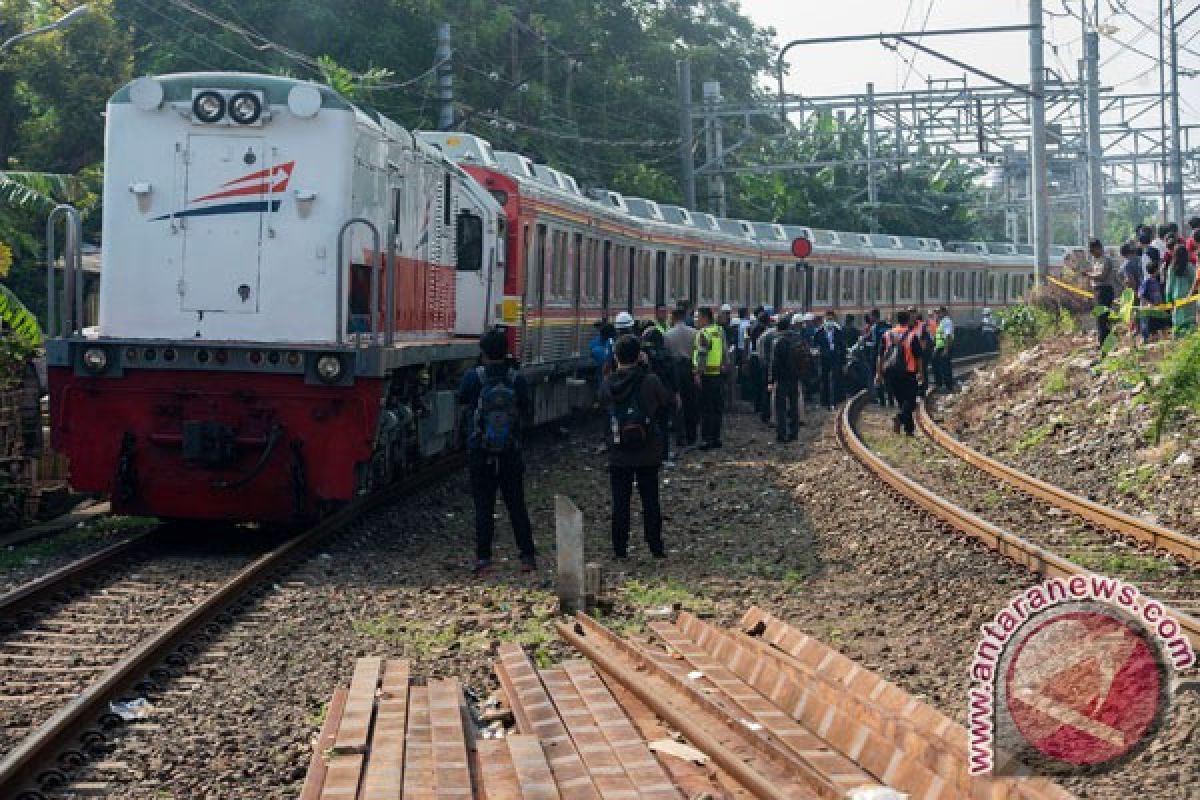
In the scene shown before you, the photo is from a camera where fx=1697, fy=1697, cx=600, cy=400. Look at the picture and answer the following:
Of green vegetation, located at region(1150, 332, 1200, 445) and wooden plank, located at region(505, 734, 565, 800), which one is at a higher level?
green vegetation, located at region(1150, 332, 1200, 445)

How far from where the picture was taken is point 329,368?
12.6 metres

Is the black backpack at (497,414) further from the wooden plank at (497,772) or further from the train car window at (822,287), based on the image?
A: the train car window at (822,287)

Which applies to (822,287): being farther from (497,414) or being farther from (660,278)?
(497,414)

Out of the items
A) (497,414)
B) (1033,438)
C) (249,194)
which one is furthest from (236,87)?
(1033,438)

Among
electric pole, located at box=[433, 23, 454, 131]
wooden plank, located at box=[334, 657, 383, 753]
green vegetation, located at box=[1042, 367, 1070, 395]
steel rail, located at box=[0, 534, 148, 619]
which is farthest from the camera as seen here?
electric pole, located at box=[433, 23, 454, 131]

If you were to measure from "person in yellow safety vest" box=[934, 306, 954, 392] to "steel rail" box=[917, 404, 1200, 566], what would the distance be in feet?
32.7

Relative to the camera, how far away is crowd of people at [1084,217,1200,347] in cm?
2134

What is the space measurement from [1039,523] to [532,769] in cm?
885

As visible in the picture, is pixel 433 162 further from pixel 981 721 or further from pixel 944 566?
pixel 981 721

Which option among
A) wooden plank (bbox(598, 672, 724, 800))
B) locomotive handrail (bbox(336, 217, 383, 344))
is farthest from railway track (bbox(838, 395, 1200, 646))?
locomotive handrail (bbox(336, 217, 383, 344))

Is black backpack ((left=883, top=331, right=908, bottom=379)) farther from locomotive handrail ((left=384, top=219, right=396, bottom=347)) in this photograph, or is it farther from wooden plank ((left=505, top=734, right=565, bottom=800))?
wooden plank ((left=505, top=734, right=565, bottom=800))

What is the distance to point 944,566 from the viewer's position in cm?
1199

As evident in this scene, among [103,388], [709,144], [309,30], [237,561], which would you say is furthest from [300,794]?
[709,144]

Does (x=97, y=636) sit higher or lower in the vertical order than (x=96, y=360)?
lower
